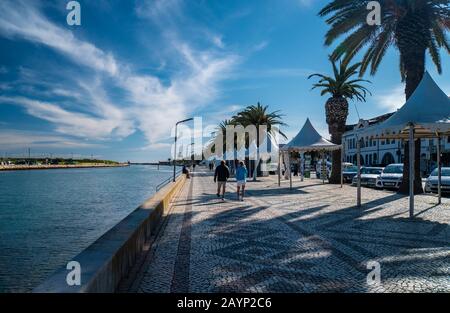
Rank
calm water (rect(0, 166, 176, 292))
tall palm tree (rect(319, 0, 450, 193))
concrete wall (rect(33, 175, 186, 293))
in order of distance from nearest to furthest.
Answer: concrete wall (rect(33, 175, 186, 293))
calm water (rect(0, 166, 176, 292))
tall palm tree (rect(319, 0, 450, 193))

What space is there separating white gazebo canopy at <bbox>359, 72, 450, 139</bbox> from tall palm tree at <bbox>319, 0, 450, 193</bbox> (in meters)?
4.93

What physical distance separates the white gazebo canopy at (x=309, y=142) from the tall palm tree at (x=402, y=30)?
213 inches

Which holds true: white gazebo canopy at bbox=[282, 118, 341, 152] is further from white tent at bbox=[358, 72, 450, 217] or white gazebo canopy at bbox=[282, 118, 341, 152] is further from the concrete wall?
the concrete wall

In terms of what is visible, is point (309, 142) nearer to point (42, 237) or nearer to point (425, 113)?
point (425, 113)

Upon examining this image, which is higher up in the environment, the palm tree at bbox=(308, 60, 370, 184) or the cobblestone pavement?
the palm tree at bbox=(308, 60, 370, 184)

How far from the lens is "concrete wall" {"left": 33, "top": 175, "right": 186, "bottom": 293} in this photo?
334 centimetres

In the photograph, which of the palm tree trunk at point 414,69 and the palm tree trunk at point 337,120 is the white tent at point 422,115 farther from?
the palm tree trunk at point 337,120

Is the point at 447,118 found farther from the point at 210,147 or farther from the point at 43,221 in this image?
the point at 210,147

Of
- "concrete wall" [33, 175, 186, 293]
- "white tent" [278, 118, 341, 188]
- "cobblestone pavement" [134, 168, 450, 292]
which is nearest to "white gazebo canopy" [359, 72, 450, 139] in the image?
"cobblestone pavement" [134, 168, 450, 292]

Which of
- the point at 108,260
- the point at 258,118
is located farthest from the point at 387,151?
the point at 108,260

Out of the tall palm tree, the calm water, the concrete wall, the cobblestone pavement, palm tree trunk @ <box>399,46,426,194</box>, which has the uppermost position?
the tall palm tree
